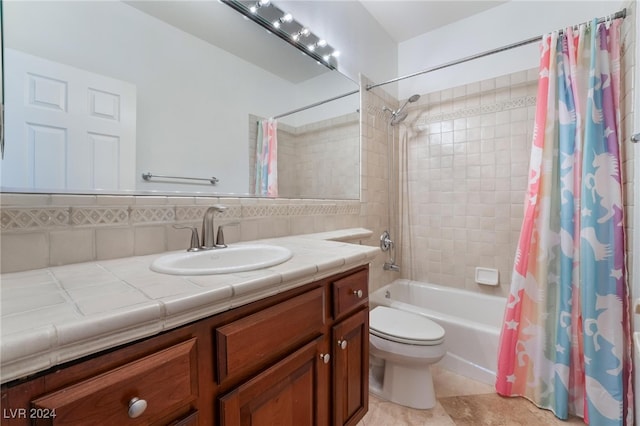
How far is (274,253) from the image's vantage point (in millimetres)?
1021

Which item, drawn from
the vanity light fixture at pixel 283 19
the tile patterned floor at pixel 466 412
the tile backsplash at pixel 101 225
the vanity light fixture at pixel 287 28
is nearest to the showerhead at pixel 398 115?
the vanity light fixture at pixel 287 28

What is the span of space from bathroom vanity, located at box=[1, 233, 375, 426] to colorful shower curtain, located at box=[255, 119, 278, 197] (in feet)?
2.06

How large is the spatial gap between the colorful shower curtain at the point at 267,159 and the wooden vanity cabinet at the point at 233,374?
2.13ft

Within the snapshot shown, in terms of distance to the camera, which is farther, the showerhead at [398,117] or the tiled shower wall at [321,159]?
the showerhead at [398,117]

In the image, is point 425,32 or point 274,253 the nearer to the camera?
point 274,253

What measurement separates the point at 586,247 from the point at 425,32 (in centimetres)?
201

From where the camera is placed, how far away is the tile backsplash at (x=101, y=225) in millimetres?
707

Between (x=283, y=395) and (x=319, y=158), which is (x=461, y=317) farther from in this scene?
(x=283, y=395)

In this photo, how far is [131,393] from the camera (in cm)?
46

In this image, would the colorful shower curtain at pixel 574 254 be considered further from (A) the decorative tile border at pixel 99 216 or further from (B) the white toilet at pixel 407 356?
(A) the decorative tile border at pixel 99 216

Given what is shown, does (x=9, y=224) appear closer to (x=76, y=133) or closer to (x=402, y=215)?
(x=76, y=133)

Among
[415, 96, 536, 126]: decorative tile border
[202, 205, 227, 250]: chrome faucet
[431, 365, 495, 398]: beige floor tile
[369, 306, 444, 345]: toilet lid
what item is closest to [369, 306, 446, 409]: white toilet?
[369, 306, 444, 345]: toilet lid

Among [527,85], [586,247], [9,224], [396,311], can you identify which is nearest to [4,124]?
[9,224]

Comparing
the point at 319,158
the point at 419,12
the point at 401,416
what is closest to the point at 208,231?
the point at 319,158
